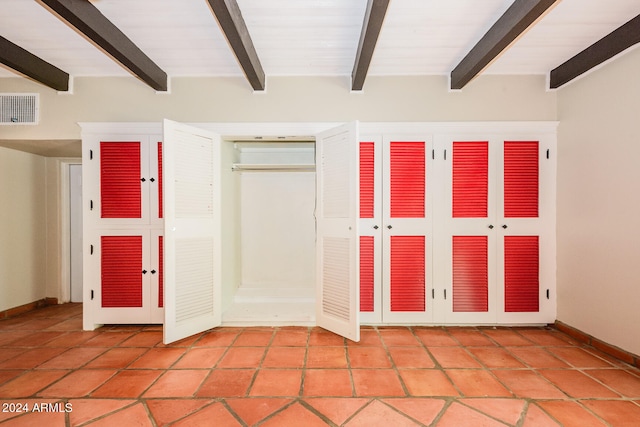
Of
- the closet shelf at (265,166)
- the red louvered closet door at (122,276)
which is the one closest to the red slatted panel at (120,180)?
the red louvered closet door at (122,276)

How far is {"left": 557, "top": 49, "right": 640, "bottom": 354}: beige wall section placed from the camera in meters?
2.47

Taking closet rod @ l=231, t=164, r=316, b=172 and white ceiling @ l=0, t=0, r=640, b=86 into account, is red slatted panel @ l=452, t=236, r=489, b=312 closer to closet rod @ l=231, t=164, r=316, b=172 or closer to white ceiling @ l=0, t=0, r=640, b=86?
white ceiling @ l=0, t=0, r=640, b=86

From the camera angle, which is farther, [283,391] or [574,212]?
[574,212]

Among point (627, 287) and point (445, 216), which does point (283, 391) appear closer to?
point (445, 216)

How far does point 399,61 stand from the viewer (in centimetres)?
302

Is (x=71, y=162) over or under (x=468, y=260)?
over

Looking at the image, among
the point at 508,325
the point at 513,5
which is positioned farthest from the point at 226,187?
the point at 508,325

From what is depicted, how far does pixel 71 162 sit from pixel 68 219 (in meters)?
0.81

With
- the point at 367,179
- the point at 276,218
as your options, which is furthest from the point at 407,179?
the point at 276,218

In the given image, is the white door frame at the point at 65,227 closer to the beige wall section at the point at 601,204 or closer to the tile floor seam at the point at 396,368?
the tile floor seam at the point at 396,368

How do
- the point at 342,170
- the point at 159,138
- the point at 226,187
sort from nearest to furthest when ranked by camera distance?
the point at 342,170 → the point at 159,138 → the point at 226,187

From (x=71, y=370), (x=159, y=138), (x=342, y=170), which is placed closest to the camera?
(x=71, y=370)

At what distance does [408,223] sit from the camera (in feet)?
10.6

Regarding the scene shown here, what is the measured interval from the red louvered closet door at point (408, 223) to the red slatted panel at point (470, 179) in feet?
0.98
